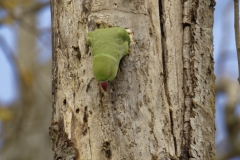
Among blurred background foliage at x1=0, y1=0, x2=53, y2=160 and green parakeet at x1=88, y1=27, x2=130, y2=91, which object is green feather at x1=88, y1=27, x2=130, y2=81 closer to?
green parakeet at x1=88, y1=27, x2=130, y2=91

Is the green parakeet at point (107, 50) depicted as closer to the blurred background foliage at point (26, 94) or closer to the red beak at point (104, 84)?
the red beak at point (104, 84)

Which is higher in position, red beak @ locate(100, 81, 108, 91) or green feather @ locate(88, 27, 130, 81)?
green feather @ locate(88, 27, 130, 81)

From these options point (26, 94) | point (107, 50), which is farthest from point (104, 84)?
point (26, 94)

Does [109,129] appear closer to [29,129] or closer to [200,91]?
[200,91]

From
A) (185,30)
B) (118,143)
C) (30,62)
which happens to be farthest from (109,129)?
(30,62)

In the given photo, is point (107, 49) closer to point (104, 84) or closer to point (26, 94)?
point (104, 84)

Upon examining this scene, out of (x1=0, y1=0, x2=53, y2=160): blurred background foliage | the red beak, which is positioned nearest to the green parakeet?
the red beak

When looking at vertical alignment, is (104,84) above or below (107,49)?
below
